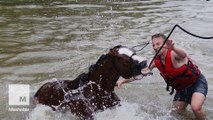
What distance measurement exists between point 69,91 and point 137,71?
1.10 m

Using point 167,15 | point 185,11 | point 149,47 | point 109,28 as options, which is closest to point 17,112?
point 149,47

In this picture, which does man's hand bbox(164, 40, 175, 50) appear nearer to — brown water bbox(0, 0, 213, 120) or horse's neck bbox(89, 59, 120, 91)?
horse's neck bbox(89, 59, 120, 91)

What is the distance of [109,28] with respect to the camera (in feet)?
48.8

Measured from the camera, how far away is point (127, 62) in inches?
225

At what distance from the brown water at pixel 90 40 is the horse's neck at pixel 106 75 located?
397mm

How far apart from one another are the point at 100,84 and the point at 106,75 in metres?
0.15

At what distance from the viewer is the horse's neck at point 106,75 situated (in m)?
5.90

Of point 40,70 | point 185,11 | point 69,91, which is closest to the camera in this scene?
point 69,91

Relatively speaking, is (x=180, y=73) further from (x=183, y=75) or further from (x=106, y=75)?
(x=106, y=75)

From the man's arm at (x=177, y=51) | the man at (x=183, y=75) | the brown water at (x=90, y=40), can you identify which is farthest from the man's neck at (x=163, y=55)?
the brown water at (x=90, y=40)

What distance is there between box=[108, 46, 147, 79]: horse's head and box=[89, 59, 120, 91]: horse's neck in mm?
83

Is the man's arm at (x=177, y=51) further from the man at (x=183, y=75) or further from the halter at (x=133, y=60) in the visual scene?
the halter at (x=133, y=60)

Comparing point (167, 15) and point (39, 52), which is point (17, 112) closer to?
point (39, 52)

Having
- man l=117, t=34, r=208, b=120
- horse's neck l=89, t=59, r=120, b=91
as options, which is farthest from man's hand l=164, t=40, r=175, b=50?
horse's neck l=89, t=59, r=120, b=91
